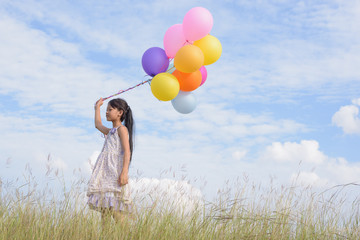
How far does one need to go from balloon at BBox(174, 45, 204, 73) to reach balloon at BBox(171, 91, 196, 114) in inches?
17.8

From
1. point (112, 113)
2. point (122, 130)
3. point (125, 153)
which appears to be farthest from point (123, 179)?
point (112, 113)

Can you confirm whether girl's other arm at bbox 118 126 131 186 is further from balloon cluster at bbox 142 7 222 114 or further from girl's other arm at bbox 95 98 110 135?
balloon cluster at bbox 142 7 222 114

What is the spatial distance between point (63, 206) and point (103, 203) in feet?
1.41

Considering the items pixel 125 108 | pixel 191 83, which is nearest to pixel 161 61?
pixel 191 83

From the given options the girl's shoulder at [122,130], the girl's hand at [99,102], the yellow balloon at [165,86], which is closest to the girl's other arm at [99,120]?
the girl's hand at [99,102]

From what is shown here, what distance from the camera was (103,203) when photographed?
400cm

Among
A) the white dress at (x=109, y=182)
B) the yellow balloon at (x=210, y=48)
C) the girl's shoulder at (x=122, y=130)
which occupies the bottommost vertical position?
the white dress at (x=109, y=182)

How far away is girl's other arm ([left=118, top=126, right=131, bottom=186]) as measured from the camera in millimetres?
4066

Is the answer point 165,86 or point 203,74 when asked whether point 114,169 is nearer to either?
point 165,86

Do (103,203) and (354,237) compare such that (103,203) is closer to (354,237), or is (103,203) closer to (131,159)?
(131,159)

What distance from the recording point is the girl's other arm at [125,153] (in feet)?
13.3

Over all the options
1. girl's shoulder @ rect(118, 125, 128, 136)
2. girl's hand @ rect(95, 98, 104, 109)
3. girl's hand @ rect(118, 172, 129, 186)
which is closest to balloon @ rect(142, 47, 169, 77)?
girl's hand @ rect(95, 98, 104, 109)

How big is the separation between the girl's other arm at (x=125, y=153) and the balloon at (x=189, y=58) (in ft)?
3.25

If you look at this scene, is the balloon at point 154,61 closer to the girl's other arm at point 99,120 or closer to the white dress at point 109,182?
the girl's other arm at point 99,120
